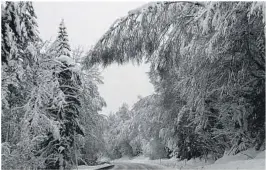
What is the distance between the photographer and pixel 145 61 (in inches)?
380

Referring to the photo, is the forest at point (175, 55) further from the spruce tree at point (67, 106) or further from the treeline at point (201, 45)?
the spruce tree at point (67, 106)

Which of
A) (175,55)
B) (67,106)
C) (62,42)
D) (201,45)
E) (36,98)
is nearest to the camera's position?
(201,45)

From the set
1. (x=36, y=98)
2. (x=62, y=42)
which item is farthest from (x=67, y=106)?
(x=36, y=98)

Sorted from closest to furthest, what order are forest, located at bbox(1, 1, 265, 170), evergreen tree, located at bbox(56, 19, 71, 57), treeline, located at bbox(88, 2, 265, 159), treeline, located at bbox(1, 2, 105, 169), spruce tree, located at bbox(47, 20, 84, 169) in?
treeline, located at bbox(1, 2, 105, 169) → forest, located at bbox(1, 1, 265, 170) → treeline, located at bbox(88, 2, 265, 159) → spruce tree, located at bbox(47, 20, 84, 169) → evergreen tree, located at bbox(56, 19, 71, 57)

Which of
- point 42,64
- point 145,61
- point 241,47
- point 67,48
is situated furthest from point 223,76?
point 67,48

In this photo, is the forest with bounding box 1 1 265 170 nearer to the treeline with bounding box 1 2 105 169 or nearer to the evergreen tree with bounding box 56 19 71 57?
the treeline with bounding box 1 2 105 169

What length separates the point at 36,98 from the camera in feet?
49.7

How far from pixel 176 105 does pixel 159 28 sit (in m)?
15.7

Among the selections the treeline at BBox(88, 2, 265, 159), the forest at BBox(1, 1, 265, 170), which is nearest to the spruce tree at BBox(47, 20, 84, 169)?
the forest at BBox(1, 1, 265, 170)

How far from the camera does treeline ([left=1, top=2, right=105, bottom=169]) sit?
6137 millimetres

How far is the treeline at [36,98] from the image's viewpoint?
6.14 meters

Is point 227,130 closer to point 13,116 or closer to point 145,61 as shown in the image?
point 145,61

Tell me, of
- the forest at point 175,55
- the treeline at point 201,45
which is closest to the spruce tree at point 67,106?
the forest at point 175,55

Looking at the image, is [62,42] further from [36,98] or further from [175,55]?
[175,55]
